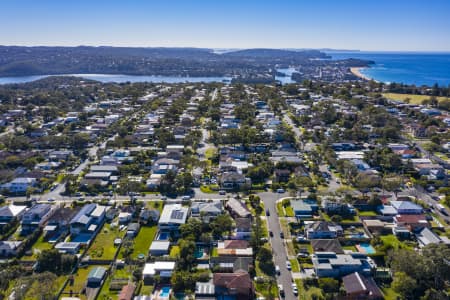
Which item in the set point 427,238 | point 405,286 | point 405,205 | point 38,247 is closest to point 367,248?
point 427,238

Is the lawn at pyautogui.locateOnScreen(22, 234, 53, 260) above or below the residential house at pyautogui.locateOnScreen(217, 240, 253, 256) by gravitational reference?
below

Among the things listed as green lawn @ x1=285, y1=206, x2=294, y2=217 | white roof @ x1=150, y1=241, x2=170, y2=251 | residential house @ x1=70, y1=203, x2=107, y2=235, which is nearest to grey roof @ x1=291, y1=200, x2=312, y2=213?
green lawn @ x1=285, y1=206, x2=294, y2=217

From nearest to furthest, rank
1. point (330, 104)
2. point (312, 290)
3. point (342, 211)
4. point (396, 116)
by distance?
point (312, 290), point (342, 211), point (396, 116), point (330, 104)

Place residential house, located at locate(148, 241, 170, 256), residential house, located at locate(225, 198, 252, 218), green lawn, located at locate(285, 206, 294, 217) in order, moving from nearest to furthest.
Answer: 1. residential house, located at locate(148, 241, 170, 256)
2. residential house, located at locate(225, 198, 252, 218)
3. green lawn, located at locate(285, 206, 294, 217)

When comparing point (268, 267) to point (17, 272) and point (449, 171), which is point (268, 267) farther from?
point (449, 171)

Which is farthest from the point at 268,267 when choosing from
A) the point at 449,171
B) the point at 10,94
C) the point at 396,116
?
the point at 10,94

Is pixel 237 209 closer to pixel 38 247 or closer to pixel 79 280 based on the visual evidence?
pixel 79 280

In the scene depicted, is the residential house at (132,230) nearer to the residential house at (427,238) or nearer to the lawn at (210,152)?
the lawn at (210,152)

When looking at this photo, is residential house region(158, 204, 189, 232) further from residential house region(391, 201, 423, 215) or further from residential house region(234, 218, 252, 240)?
residential house region(391, 201, 423, 215)
